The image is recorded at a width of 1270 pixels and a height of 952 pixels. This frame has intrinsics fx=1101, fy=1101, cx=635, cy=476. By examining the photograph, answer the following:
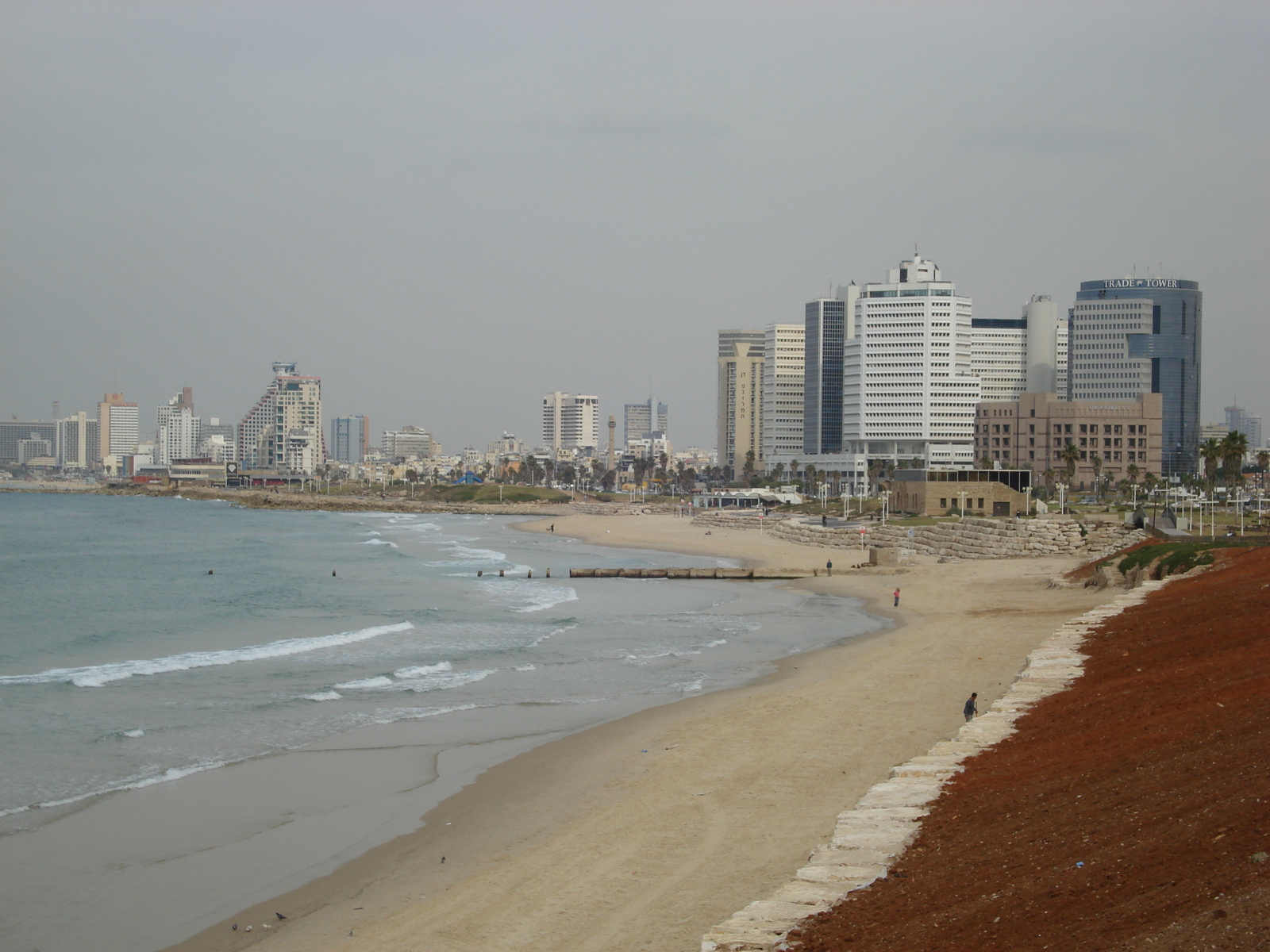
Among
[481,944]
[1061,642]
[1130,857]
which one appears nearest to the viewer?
[1130,857]

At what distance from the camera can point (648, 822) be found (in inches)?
699

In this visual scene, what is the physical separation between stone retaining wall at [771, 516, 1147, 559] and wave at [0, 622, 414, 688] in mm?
39301

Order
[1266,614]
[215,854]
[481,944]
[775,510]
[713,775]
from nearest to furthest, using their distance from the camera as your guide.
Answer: [481,944]
[215,854]
[713,775]
[1266,614]
[775,510]

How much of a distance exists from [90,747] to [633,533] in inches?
3595

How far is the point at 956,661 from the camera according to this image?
103 ft

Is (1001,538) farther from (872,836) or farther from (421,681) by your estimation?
(872,836)

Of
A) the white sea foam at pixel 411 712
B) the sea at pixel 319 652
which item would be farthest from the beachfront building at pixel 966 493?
the white sea foam at pixel 411 712

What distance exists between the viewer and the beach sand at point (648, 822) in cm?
1362

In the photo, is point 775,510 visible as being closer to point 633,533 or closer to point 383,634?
point 633,533

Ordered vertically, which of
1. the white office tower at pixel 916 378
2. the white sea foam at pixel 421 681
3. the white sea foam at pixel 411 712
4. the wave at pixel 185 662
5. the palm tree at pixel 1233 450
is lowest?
the wave at pixel 185 662

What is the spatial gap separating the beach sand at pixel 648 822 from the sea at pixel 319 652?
2.80 m

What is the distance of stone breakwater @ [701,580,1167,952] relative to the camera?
1059cm

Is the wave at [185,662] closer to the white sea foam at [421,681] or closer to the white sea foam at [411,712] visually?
the white sea foam at [421,681]

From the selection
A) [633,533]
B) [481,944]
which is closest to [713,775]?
[481,944]
